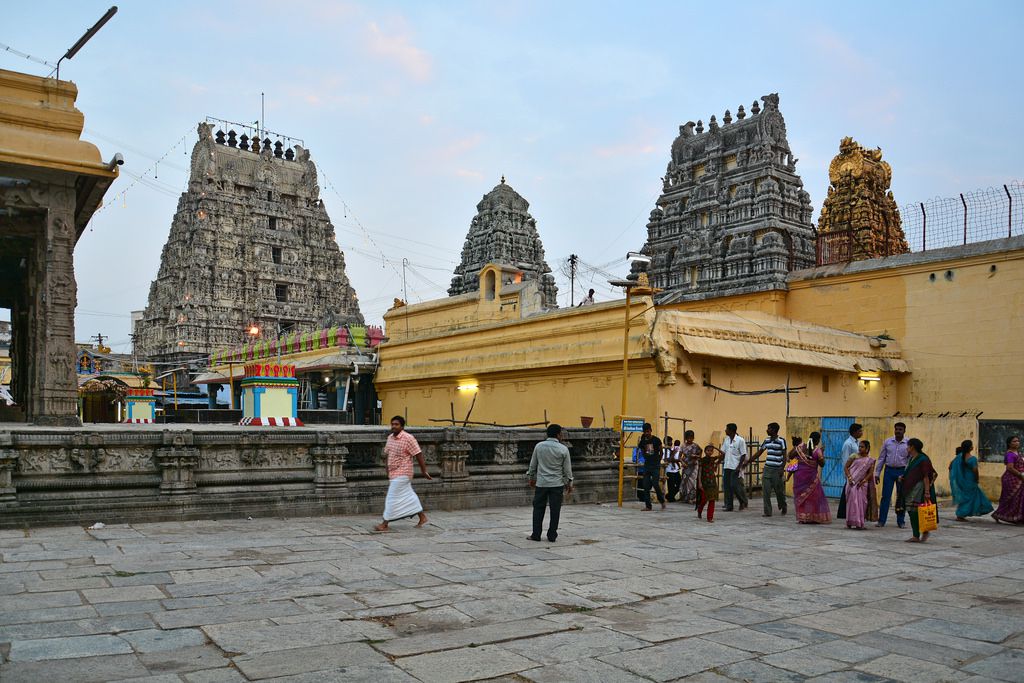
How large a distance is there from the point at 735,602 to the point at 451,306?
22.8m

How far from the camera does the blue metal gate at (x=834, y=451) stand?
636 inches

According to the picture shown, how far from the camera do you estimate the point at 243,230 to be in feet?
198

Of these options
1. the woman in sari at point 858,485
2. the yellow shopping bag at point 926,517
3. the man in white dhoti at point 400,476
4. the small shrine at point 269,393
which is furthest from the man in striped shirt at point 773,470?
the small shrine at point 269,393

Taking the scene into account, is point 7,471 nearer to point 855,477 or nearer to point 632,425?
point 632,425

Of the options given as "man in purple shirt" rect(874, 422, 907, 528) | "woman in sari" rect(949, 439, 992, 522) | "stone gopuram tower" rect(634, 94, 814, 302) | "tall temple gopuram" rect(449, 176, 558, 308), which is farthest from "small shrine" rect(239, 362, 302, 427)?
"tall temple gopuram" rect(449, 176, 558, 308)

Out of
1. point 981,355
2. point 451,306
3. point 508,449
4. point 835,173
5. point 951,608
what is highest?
point 835,173

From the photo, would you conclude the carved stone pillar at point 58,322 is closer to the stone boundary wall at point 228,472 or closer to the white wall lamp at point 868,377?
the stone boundary wall at point 228,472

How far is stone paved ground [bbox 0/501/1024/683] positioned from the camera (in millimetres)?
5172

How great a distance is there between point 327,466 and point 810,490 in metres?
7.60

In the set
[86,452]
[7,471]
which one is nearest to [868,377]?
[86,452]

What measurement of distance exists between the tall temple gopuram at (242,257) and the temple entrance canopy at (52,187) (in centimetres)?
4406

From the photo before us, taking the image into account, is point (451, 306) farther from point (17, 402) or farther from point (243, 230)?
point (243, 230)

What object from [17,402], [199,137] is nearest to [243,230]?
[199,137]

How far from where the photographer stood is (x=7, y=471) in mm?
9500
